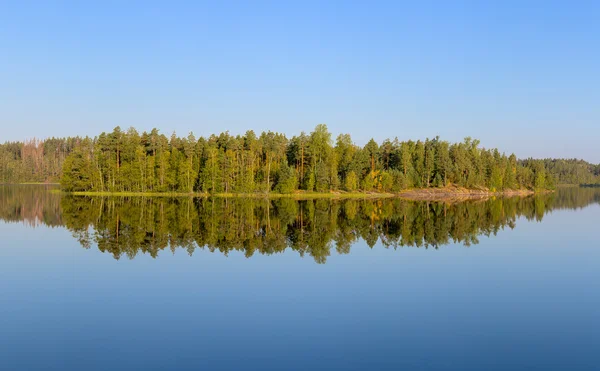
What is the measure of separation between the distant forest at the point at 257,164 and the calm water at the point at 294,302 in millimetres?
67255

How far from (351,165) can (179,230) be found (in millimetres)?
79894

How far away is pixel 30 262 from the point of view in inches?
986

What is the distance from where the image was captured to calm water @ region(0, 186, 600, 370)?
12.7 metres

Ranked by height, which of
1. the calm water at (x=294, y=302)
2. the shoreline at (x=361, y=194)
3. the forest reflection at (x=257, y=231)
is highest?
the shoreline at (x=361, y=194)

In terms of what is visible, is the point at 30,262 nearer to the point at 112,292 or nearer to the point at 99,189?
the point at 112,292

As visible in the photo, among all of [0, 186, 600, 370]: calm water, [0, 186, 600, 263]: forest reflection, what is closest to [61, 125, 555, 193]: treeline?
[0, 186, 600, 263]: forest reflection

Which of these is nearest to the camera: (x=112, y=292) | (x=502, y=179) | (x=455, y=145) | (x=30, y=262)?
(x=112, y=292)

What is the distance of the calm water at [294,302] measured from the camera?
500 inches

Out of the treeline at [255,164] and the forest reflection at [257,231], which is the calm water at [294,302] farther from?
the treeline at [255,164]

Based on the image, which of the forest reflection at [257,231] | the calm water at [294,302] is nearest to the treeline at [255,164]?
the forest reflection at [257,231]

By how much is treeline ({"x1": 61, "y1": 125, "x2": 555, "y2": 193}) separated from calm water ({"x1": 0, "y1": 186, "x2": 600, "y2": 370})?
67347 millimetres

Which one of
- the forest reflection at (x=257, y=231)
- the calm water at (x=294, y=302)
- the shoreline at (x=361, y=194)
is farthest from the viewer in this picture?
the shoreline at (x=361, y=194)

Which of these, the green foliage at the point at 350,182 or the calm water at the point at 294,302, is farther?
the green foliage at the point at 350,182

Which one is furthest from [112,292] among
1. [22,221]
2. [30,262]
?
[22,221]
